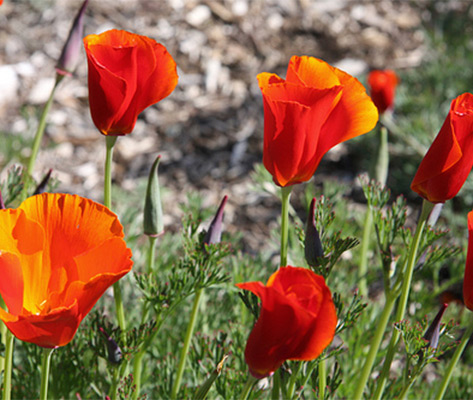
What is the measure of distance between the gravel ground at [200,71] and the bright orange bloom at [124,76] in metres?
1.39

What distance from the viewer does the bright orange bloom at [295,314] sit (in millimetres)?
683

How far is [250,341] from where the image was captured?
763 mm

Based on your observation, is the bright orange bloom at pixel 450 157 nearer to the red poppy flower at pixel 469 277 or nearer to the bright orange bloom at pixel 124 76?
the red poppy flower at pixel 469 277

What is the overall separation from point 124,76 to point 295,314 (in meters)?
0.44

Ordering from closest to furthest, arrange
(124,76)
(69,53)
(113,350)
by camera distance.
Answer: (124,76), (113,350), (69,53)

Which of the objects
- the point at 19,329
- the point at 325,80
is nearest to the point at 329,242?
the point at 325,80

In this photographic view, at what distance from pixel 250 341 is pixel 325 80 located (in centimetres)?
37

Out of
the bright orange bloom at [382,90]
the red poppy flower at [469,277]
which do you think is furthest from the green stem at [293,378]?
the bright orange bloom at [382,90]

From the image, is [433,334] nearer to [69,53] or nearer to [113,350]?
[113,350]

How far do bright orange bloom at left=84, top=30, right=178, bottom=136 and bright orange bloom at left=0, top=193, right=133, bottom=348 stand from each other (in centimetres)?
18

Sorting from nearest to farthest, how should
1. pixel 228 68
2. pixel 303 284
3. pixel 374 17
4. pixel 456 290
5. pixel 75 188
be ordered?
1. pixel 303 284
2. pixel 456 290
3. pixel 75 188
4. pixel 228 68
5. pixel 374 17

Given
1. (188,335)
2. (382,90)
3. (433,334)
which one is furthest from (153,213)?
(382,90)

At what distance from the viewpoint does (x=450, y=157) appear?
2.85 feet

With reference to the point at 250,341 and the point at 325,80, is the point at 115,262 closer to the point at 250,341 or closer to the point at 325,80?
the point at 250,341
